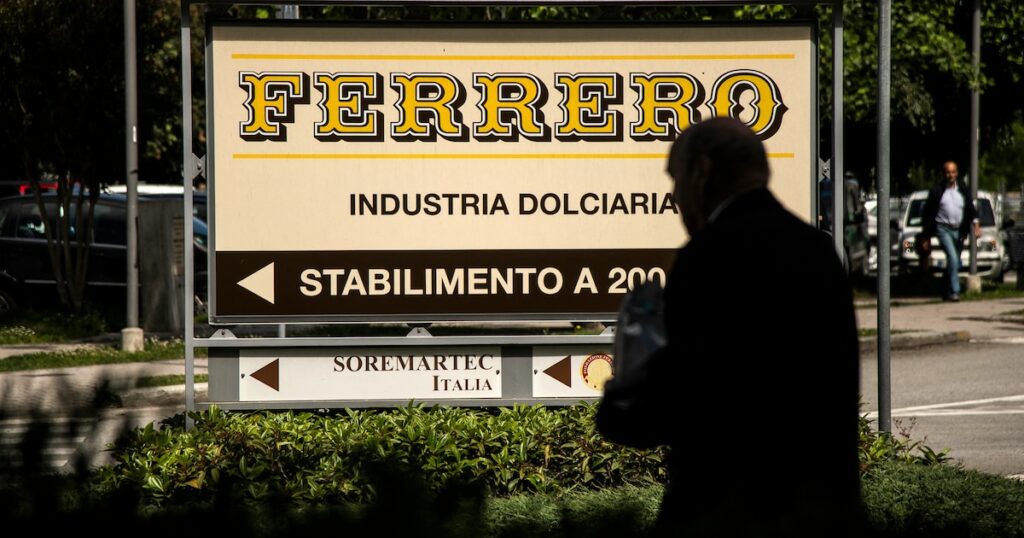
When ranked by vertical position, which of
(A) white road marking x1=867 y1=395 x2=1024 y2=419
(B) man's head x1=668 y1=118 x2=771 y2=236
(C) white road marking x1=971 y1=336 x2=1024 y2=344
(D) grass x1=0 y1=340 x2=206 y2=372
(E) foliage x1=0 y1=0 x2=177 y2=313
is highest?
(E) foliage x1=0 y1=0 x2=177 y2=313

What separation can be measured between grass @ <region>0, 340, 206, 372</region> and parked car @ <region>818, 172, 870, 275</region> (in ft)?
27.8

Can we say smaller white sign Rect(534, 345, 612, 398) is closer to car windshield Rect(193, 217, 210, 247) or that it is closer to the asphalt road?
the asphalt road

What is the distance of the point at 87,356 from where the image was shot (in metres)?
13.4

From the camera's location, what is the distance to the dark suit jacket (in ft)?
8.66

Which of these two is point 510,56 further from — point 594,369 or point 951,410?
point 951,410

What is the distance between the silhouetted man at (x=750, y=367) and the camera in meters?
2.64

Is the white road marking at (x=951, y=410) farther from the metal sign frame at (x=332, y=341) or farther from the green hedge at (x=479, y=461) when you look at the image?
the metal sign frame at (x=332, y=341)

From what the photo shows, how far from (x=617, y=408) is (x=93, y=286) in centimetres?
1739

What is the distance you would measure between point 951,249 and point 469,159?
14656 mm

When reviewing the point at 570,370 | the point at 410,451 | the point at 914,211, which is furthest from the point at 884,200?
the point at 914,211

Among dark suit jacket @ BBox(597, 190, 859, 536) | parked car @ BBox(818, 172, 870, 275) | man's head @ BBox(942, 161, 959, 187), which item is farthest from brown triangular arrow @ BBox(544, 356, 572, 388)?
man's head @ BBox(942, 161, 959, 187)

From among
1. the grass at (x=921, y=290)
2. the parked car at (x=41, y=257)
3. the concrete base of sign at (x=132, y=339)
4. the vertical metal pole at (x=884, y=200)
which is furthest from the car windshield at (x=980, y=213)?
the vertical metal pole at (x=884, y=200)

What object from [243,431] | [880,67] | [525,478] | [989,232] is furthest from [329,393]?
[989,232]

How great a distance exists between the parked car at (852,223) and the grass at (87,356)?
849 cm
